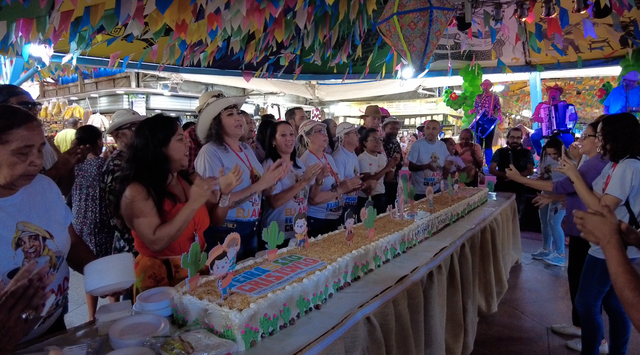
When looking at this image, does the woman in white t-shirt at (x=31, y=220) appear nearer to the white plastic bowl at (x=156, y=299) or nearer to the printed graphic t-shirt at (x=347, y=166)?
the white plastic bowl at (x=156, y=299)

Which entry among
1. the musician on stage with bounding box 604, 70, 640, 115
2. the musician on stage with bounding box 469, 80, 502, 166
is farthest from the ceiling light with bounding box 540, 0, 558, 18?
the musician on stage with bounding box 469, 80, 502, 166

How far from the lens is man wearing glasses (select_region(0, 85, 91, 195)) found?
213 cm

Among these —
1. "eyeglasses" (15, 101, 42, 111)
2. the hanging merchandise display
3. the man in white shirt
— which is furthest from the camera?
the hanging merchandise display

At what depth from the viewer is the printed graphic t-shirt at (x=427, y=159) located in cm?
419

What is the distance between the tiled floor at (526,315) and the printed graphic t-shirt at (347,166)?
55.2 inches

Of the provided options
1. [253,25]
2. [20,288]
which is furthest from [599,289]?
[253,25]

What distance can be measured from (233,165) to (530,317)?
269 centimetres

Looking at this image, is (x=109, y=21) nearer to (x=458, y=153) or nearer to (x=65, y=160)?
(x=65, y=160)

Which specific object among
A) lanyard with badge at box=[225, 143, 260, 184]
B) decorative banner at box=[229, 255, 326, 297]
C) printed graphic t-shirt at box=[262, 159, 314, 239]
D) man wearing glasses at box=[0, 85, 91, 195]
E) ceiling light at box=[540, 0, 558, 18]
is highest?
ceiling light at box=[540, 0, 558, 18]

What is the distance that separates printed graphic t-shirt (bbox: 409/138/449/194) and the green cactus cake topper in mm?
3296

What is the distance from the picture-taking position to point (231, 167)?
210 centimetres

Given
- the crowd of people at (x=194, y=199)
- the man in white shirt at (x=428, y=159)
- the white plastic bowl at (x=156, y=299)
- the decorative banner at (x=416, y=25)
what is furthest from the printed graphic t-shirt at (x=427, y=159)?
the white plastic bowl at (x=156, y=299)

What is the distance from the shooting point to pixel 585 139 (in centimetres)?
254

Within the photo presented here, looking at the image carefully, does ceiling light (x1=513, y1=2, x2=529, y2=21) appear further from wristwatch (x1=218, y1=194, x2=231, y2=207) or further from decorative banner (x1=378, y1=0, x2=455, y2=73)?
wristwatch (x1=218, y1=194, x2=231, y2=207)
